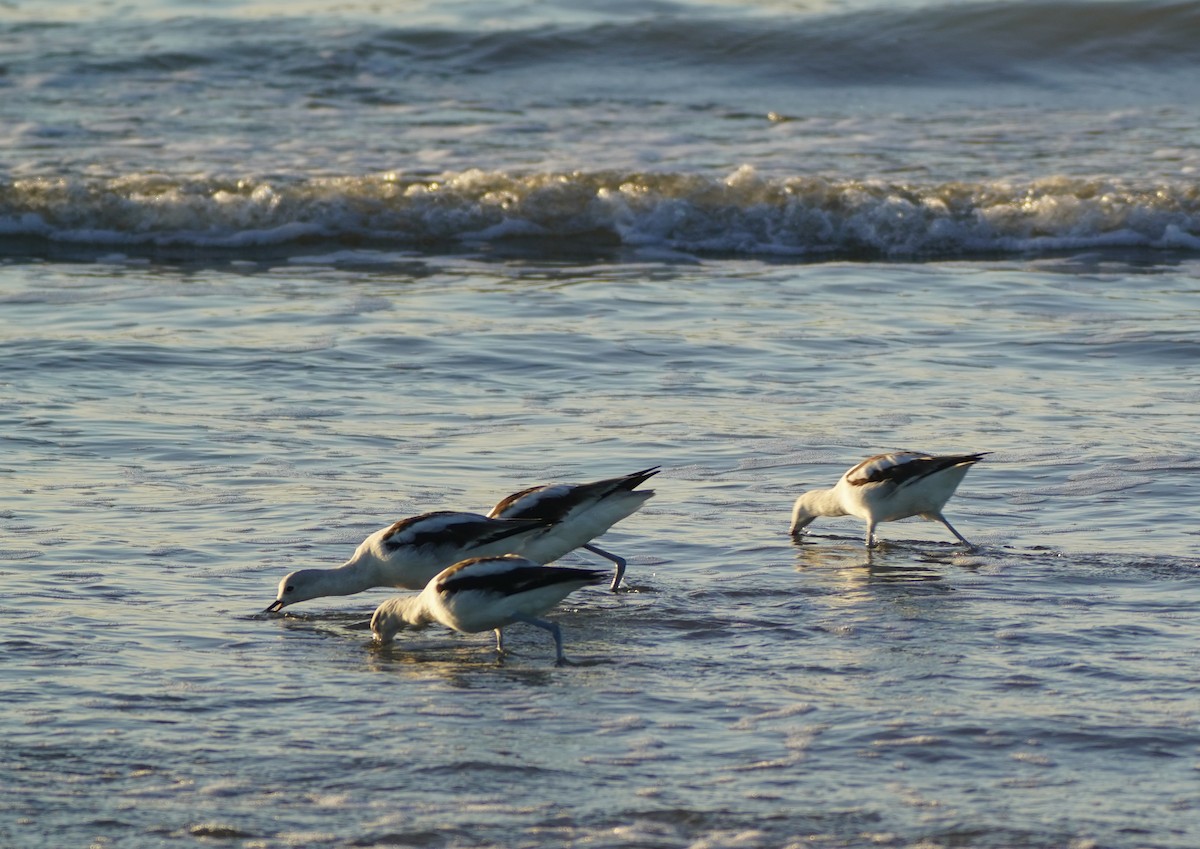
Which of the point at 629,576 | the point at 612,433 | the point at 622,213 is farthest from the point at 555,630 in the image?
the point at 622,213

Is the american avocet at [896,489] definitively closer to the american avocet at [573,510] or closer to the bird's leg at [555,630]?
the american avocet at [573,510]

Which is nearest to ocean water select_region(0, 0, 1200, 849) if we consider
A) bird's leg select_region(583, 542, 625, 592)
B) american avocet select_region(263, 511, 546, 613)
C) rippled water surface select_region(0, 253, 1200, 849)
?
rippled water surface select_region(0, 253, 1200, 849)

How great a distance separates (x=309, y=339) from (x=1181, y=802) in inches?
382

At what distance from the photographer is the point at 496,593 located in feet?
23.7

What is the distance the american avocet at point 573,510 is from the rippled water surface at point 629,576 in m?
0.31

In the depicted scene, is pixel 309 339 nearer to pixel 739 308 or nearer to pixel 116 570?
pixel 739 308

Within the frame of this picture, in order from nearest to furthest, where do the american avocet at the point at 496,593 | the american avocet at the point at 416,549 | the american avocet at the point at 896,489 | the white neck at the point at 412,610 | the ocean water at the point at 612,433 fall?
the ocean water at the point at 612,433 → the american avocet at the point at 496,593 → the white neck at the point at 412,610 → the american avocet at the point at 416,549 → the american avocet at the point at 896,489

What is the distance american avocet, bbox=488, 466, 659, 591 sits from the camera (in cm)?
824

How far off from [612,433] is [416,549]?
3.25m

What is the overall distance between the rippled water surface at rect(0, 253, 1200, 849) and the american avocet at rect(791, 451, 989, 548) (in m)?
0.25

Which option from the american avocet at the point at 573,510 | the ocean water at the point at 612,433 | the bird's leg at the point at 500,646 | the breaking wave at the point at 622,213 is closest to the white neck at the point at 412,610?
the ocean water at the point at 612,433

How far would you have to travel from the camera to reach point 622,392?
12320 millimetres

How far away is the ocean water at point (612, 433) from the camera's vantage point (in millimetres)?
5836

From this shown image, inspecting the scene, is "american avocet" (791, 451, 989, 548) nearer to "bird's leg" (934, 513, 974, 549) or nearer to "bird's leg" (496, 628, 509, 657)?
"bird's leg" (934, 513, 974, 549)
